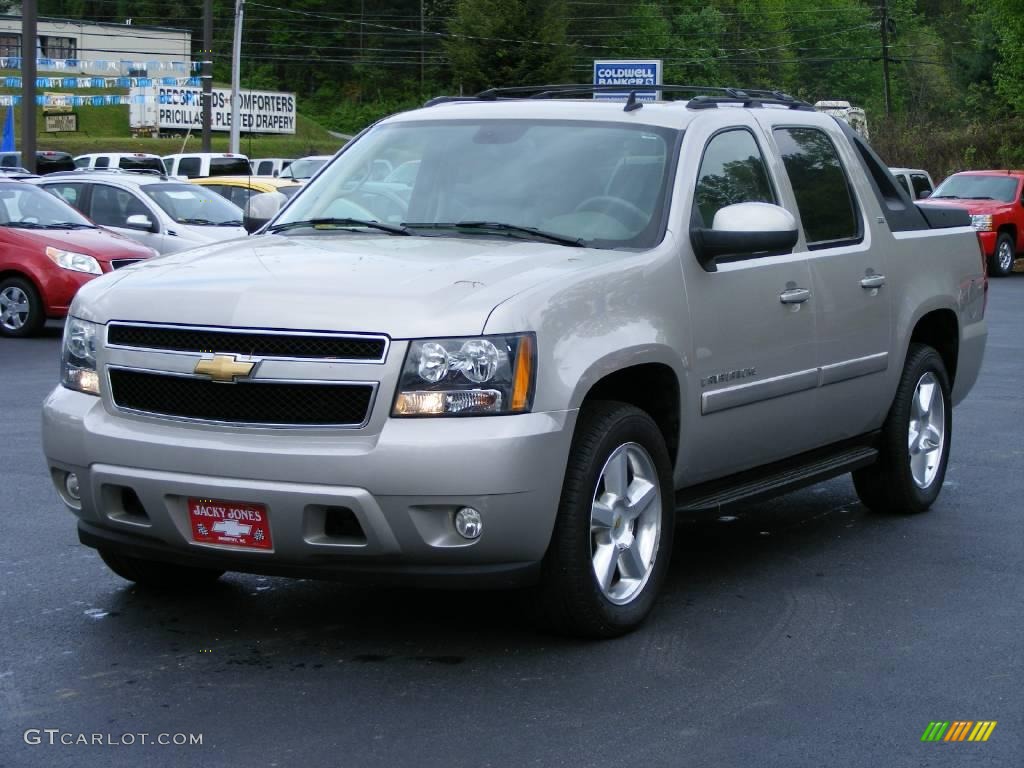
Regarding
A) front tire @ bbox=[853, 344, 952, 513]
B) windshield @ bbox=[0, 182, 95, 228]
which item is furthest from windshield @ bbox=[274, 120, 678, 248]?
windshield @ bbox=[0, 182, 95, 228]

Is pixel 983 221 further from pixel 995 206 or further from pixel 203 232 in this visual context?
pixel 203 232

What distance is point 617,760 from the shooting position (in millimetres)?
4203

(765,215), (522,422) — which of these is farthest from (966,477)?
(522,422)

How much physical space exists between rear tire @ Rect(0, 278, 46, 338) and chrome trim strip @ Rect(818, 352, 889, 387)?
1149 centimetres

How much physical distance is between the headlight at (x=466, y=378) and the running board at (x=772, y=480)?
4.12ft

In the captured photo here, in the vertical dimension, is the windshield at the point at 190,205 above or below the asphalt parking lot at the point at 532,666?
above

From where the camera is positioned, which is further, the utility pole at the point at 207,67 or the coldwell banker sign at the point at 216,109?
the coldwell banker sign at the point at 216,109

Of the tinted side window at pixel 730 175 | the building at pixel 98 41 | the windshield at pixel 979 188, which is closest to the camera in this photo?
the tinted side window at pixel 730 175

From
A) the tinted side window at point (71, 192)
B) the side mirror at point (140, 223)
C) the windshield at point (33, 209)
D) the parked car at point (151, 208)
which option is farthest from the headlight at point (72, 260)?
the tinted side window at point (71, 192)

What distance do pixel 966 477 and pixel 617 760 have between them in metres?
5.12

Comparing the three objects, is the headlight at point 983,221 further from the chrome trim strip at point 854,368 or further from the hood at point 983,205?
the chrome trim strip at point 854,368

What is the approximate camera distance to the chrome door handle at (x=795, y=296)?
6.31 m

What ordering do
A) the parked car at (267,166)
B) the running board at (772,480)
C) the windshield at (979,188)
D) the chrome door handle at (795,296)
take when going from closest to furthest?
the running board at (772,480) < the chrome door handle at (795,296) < the windshield at (979,188) < the parked car at (267,166)

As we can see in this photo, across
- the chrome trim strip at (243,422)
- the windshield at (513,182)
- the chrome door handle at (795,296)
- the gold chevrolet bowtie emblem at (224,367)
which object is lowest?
the chrome trim strip at (243,422)
